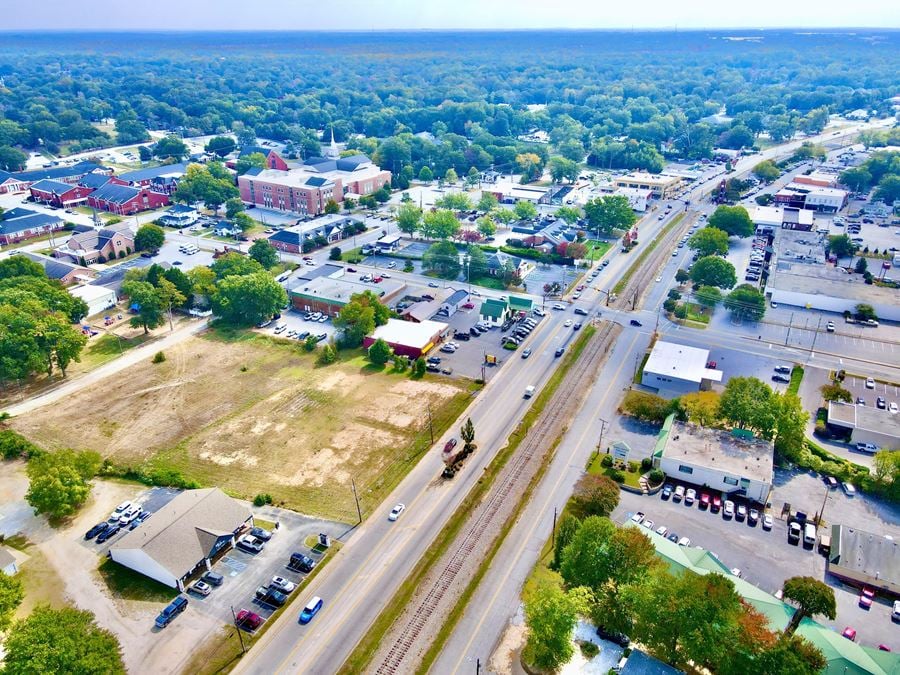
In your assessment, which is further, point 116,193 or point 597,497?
point 116,193

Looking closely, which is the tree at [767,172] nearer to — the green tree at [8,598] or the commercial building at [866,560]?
the commercial building at [866,560]

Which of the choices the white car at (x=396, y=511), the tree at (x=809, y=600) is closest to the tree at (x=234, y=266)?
the white car at (x=396, y=511)

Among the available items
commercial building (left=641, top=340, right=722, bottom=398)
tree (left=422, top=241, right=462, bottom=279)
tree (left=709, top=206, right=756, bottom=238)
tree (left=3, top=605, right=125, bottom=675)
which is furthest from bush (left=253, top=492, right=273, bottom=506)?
tree (left=709, top=206, right=756, bottom=238)

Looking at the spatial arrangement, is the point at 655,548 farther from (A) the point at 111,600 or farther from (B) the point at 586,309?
(B) the point at 586,309

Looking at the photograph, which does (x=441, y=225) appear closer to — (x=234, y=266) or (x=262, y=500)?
(x=234, y=266)

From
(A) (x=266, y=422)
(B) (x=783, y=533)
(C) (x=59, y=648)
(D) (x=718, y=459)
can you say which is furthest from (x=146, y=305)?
(B) (x=783, y=533)

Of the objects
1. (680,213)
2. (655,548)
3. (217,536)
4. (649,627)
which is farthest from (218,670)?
(680,213)

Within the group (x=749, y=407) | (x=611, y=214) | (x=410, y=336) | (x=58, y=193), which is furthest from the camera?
(x=58, y=193)
